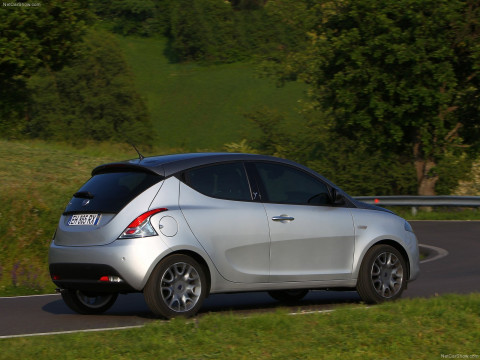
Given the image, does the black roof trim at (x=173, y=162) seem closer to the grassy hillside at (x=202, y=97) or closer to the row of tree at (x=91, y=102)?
the row of tree at (x=91, y=102)

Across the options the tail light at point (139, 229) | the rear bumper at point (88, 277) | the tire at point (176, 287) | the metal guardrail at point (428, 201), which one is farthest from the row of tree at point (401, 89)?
the tail light at point (139, 229)

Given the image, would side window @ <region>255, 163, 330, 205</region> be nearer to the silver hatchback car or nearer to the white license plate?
the silver hatchback car

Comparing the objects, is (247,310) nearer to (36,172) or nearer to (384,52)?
(36,172)

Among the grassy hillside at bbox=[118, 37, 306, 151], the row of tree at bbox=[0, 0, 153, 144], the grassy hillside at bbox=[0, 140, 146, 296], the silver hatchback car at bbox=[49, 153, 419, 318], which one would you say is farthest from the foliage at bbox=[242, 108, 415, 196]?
the silver hatchback car at bbox=[49, 153, 419, 318]

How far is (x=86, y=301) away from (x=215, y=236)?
1.86 m

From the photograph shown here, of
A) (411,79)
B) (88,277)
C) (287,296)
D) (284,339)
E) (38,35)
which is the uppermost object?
(38,35)

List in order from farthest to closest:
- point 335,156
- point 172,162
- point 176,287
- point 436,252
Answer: point 335,156 < point 436,252 < point 172,162 < point 176,287

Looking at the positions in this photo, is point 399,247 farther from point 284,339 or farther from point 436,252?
point 436,252

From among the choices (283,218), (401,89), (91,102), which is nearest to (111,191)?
(283,218)

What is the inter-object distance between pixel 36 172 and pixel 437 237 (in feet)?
31.4

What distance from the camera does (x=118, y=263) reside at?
829 centimetres

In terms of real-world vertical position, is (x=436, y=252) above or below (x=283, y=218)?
below

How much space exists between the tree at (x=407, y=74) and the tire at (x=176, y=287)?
22179 millimetres

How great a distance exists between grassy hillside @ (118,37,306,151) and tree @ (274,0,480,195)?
108ft
